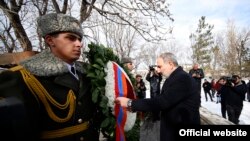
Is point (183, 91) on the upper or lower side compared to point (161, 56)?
lower

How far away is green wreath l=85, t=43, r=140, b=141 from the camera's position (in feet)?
8.05

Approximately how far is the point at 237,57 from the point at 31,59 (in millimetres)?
54709

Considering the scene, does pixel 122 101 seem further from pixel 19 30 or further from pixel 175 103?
pixel 19 30

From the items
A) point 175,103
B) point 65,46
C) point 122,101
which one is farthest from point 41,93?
point 175,103

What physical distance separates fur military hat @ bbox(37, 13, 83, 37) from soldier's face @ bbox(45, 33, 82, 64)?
0.14ft

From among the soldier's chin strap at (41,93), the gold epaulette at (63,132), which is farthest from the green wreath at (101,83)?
the soldier's chin strap at (41,93)

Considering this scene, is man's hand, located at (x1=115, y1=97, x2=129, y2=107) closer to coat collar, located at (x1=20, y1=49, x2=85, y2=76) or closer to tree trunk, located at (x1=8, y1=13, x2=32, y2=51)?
coat collar, located at (x1=20, y1=49, x2=85, y2=76)

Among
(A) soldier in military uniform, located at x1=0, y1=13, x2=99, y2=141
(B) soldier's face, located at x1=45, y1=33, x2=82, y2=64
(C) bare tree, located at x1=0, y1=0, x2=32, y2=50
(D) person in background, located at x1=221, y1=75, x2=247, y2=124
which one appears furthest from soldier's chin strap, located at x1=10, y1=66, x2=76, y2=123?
(D) person in background, located at x1=221, y1=75, x2=247, y2=124

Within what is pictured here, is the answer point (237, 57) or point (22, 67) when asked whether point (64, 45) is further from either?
point (237, 57)

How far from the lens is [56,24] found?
2256mm

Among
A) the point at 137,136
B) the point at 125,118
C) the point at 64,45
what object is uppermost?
the point at 64,45

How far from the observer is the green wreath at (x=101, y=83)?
2455mm

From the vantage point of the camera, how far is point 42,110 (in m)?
2.08

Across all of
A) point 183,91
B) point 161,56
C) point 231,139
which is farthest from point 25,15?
point 231,139
